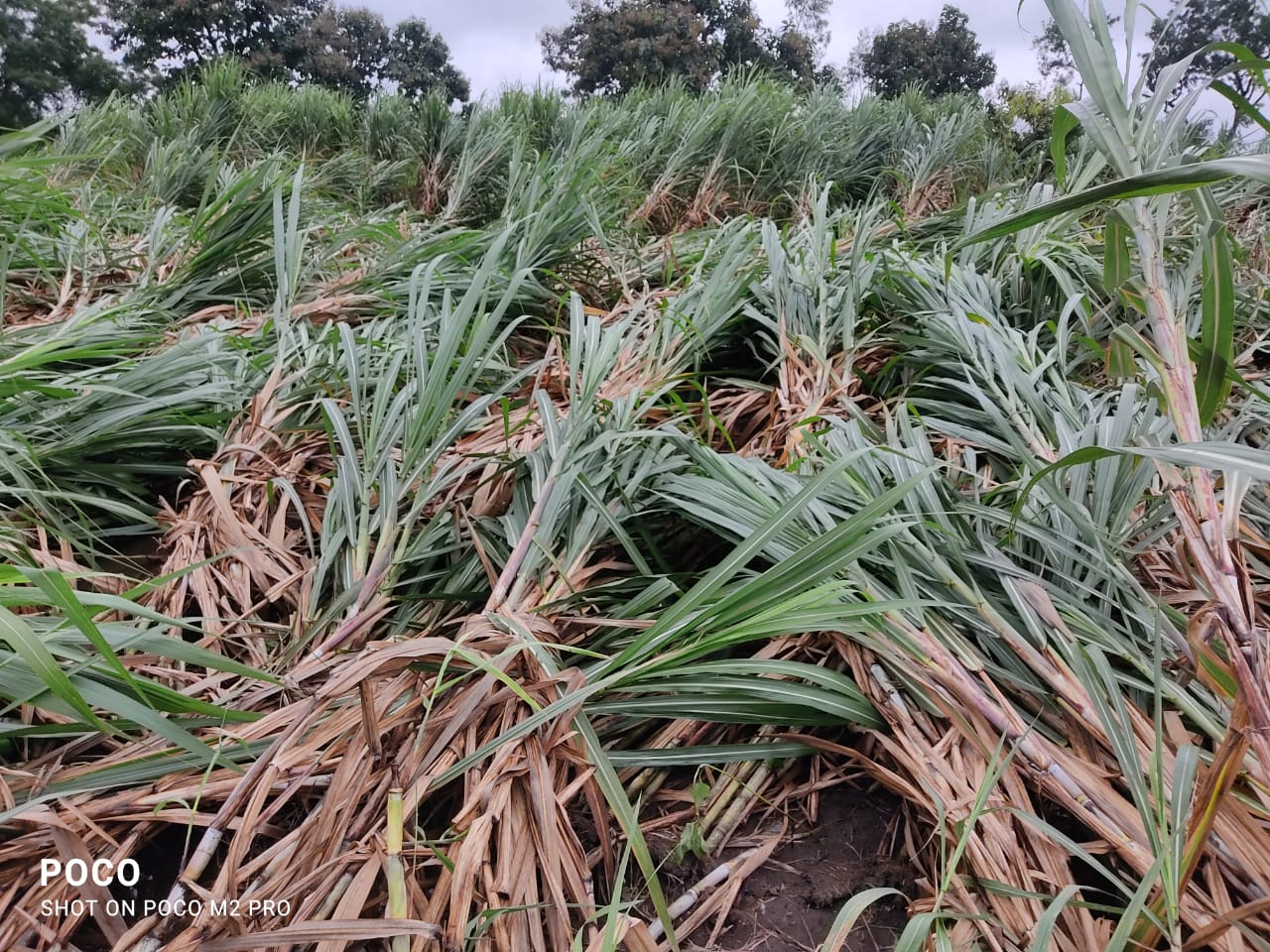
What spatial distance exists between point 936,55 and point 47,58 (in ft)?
67.2

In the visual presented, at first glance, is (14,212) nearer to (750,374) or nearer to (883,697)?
(750,374)

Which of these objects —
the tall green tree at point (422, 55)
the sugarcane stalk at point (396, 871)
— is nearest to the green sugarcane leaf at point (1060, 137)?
the sugarcane stalk at point (396, 871)

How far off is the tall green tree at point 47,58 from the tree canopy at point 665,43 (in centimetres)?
1030

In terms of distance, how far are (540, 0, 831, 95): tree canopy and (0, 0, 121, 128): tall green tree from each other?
10301 millimetres

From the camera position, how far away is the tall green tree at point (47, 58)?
14.8m

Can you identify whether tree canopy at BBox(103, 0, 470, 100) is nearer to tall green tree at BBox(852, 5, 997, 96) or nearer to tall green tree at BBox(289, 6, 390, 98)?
tall green tree at BBox(289, 6, 390, 98)

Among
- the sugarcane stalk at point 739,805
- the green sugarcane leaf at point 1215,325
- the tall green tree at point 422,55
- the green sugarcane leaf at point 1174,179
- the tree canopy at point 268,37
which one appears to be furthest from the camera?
the tall green tree at point 422,55

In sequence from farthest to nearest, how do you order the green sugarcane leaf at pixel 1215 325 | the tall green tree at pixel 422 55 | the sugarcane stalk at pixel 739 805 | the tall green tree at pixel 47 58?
the tall green tree at pixel 422 55 < the tall green tree at pixel 47 58 < the sugarcane stalk at pixel 739 805 < the green sugarcane leaf at pixel 1215 325

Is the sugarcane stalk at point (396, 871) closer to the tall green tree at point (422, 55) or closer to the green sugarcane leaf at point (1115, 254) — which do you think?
the green sugarcane leaf at point (1115, 254)

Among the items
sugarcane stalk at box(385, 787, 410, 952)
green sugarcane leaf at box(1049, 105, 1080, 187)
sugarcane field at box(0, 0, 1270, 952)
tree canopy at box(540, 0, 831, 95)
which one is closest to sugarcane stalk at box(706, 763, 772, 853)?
sugarcane field at box(0, 0, 1270, 952)

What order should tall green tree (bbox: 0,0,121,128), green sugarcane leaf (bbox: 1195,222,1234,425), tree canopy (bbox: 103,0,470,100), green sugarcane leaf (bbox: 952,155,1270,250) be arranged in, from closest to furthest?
green sugarcane leaf (bbox: 952,155,1270,250), green sugarcane leaf (bbox: 1195,222,1234,425), tall green tree (bbox: 0,0,121,128), tree canopy (bbox: 103,0,470,100)

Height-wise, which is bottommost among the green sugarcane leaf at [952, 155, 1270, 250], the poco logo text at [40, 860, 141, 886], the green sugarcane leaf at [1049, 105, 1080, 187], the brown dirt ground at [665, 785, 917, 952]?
the brown dirt ground at [665, 785, 917, 952]

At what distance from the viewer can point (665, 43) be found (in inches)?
579

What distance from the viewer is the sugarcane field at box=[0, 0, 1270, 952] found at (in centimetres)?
48
